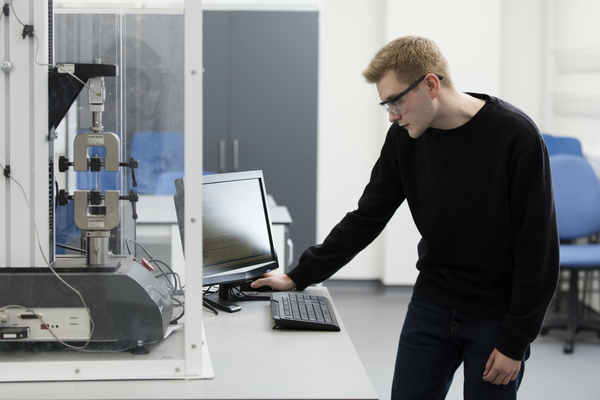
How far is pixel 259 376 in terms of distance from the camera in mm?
1441

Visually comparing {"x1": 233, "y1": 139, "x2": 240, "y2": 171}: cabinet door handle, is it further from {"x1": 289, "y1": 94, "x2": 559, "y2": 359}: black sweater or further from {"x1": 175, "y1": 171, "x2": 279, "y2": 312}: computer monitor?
{"x1": 289, "y1": 94, "x2": 559, "y2": 359}: black sweater

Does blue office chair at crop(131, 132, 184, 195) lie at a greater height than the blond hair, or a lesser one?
lesser

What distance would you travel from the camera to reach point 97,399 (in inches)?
52.4

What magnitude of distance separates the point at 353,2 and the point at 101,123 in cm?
377

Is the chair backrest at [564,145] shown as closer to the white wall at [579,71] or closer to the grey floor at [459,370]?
the white wall at [579,71]

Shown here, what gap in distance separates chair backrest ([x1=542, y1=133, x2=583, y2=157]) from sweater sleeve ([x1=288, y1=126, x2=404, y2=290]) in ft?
8.99

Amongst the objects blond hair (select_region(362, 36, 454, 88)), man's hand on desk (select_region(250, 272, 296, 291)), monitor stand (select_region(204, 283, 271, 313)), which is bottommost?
monitor stand (select_region(204, 283, 271, 313))

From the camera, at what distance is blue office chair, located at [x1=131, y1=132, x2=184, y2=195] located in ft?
5.01

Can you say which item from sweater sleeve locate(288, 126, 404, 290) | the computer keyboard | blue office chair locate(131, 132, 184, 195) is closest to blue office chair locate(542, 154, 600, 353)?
sweater sleeve locate(288, 126, 404, 290)

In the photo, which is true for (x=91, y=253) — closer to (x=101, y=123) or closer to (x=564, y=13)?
(x=101, y=123)

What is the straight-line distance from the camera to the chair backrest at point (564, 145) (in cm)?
437

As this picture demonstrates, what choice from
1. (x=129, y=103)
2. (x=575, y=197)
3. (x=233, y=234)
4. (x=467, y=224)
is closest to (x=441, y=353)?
(x=467, y=224)

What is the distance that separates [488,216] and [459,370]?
2061mm

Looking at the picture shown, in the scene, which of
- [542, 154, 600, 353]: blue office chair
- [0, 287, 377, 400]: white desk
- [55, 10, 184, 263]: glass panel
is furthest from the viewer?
[542, 154, 600, 353]: blue office chair
